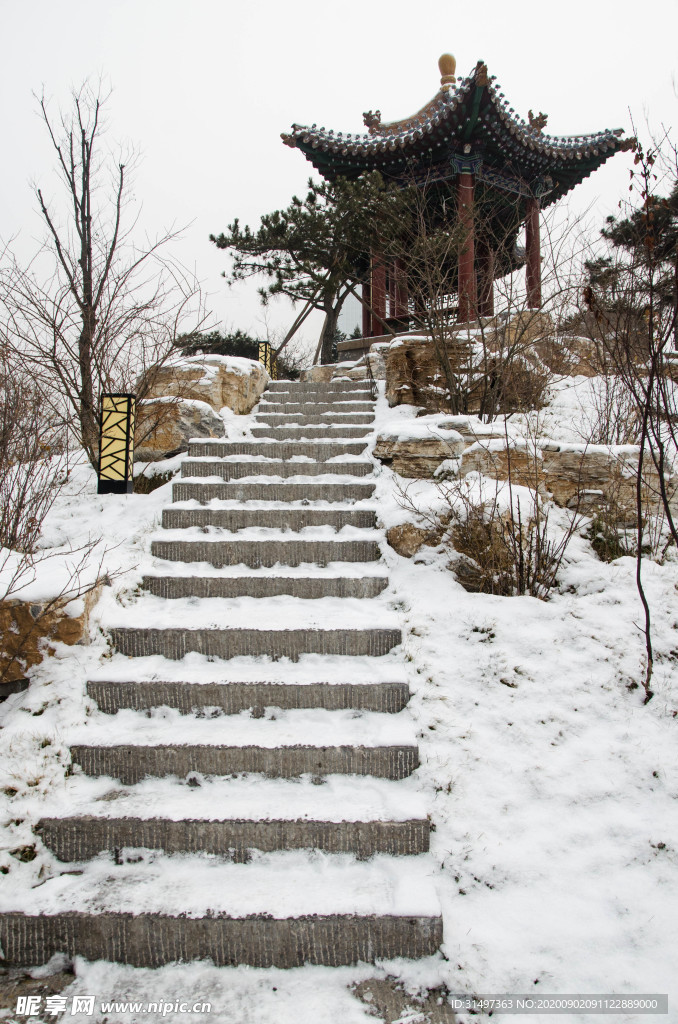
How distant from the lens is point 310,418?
5.93m

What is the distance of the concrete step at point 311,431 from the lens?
5.29m

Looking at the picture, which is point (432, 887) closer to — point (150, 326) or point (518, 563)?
point (518, 563)

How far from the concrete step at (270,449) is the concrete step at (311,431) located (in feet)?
1.48

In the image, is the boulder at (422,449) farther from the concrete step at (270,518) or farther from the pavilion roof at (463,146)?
the pavilion roof at (463,146)

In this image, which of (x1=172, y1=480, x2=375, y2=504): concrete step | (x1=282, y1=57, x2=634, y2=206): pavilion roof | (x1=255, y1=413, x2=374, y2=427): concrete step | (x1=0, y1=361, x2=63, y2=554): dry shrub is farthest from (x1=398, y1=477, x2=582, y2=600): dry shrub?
(x1=282, y1=57, x2=634, y2=206): pavilion roof

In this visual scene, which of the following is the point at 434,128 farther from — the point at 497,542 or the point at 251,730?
the point at 251,730

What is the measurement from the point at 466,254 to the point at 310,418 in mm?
4783

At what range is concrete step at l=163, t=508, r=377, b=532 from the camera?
12.0 ft

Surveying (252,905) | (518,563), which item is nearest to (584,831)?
(252,905)

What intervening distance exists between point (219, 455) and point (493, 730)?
3.32 m

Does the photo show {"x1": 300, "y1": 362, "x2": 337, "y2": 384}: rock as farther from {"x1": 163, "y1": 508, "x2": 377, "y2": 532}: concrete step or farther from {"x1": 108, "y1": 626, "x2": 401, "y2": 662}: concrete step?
{"x1": 108, "y1": 626, "x2": 401, "y2": 662}: concrete step

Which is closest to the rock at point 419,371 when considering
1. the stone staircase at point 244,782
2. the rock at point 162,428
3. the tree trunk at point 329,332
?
the rock at point 162,428

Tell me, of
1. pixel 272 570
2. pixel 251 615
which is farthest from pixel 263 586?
pixel 251 615

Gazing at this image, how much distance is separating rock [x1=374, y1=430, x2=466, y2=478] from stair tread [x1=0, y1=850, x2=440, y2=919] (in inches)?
105
